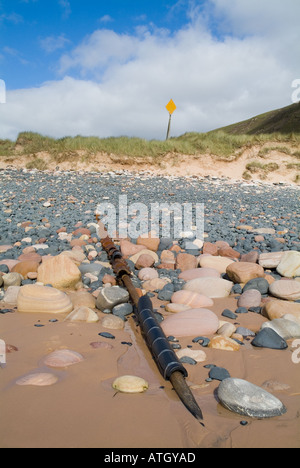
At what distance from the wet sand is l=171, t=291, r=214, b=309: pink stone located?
2.12ft

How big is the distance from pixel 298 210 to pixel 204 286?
4.63 meters

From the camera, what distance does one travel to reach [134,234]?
4.98 m

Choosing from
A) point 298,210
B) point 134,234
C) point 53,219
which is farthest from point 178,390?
point 298,210

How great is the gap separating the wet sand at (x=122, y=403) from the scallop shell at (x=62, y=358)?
40 millimetres

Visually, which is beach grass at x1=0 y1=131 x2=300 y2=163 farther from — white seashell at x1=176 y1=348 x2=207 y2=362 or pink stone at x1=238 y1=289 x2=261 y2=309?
white seashell at x1=176 y1=348 x2=207 y2=362

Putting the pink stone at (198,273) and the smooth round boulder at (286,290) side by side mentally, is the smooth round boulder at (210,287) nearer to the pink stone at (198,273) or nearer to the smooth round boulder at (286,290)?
the pink stone at (198,273)

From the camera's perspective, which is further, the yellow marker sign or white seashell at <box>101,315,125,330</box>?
the yellow marker sign

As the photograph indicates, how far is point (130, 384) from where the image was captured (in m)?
1.64

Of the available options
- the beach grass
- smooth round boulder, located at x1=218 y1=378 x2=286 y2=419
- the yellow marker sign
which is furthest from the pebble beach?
the yellow marker sign

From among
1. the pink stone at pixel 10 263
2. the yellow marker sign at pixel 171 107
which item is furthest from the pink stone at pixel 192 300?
the yellow marker sign at pixel 171 107

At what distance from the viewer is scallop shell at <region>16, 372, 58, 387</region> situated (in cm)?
161

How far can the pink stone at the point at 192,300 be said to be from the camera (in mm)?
2867

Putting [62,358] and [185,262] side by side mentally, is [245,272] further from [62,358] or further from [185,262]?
[62,358]
